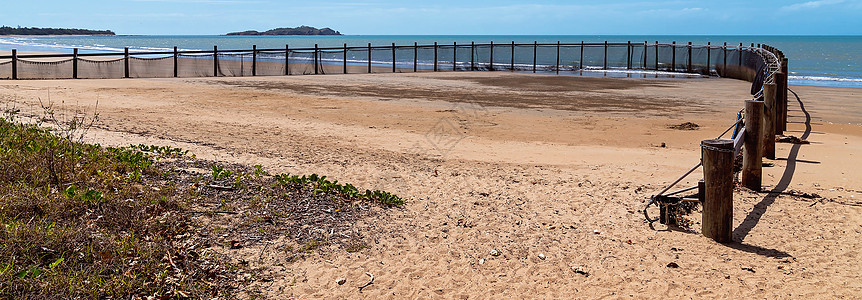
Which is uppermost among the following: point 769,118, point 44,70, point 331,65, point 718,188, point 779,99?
point 331,65

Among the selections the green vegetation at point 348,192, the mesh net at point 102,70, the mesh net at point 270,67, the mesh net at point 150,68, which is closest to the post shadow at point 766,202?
the green vegetation at point 348,192

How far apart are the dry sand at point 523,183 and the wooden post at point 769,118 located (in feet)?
0.86

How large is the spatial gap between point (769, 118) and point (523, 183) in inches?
150

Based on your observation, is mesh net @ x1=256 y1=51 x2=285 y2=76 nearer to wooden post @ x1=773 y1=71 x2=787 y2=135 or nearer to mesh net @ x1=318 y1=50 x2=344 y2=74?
mesh net @ x1=318 y1=50 x2=344 y2=74

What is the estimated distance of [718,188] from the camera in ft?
20.4

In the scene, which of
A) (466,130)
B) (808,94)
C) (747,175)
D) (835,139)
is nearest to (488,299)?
(747,175)

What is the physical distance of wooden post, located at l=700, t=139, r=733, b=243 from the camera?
616cm

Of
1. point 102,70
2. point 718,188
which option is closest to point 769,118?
point 718,188

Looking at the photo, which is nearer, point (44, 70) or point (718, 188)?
point (718, 188)

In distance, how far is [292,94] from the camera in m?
22.0

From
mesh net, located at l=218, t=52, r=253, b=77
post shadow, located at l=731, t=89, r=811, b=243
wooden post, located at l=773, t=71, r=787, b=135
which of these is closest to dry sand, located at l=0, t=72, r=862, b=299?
post shadow, located at l=731, t=89, r=811, b=243

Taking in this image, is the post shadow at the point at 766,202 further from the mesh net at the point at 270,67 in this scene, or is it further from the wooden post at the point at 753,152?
the mesh net at the point at 270,67

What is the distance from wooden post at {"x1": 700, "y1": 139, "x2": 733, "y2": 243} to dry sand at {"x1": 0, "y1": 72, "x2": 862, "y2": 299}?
136 mm

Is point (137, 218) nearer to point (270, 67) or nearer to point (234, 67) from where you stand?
point (234, 67)
